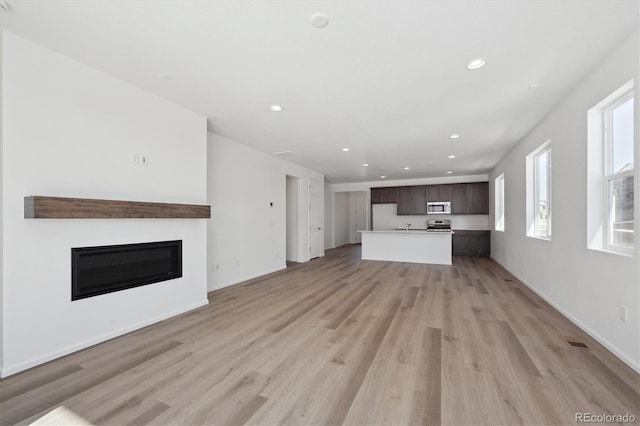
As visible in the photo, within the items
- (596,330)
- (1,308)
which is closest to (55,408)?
(1,308)

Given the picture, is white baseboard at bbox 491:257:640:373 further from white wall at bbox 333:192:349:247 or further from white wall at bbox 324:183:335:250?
white wall at bbox 333:192:349:247

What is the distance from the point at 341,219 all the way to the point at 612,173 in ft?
31.7

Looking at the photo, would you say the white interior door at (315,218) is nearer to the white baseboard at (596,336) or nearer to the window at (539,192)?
the window at (539,192)

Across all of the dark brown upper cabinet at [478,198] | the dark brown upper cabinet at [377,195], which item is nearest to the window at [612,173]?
the dark brown upper cabinet at [478,198]

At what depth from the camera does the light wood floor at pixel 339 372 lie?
170 centimetres

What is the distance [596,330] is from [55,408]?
4605 millimetres

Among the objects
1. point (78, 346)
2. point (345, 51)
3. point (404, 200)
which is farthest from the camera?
point (404, 200)

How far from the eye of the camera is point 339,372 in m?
2.14

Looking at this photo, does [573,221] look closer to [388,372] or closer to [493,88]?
[493,88]

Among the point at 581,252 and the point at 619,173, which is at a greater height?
the point at 619,173

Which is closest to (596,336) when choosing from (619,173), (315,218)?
(619,173)

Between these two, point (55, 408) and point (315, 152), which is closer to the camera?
point (55, 408)

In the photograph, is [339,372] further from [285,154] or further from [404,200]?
[404,200]

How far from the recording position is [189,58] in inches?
95.1
